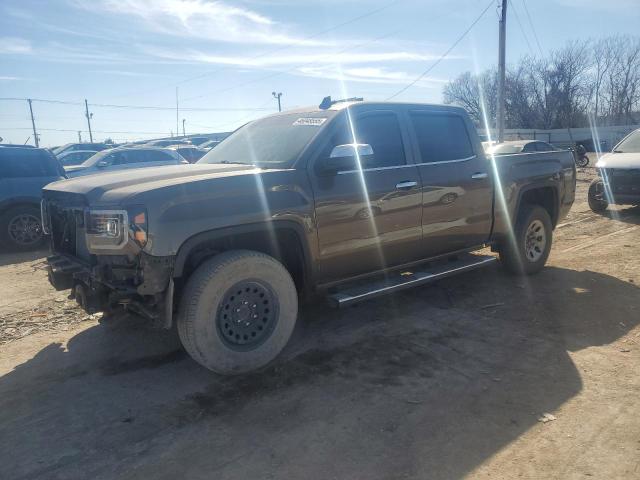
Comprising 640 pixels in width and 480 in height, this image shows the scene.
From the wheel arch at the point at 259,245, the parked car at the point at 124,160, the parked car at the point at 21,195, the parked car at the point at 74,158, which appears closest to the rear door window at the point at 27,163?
the parked car at the point at 21,195

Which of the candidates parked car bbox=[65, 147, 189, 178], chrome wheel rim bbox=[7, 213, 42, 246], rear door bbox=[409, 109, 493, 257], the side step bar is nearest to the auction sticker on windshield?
rear door bbox=[409, 109, 493, 257]

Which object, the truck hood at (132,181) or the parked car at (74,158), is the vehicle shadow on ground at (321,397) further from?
the parked car at (74,158)

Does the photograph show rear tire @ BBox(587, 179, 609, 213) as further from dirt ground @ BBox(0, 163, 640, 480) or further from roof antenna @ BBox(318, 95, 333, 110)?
roof antenna @ BBox(318, 95, 333, 110)

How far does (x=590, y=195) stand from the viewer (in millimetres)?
11062

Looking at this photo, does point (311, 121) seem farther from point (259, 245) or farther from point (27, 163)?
point (27, 163)

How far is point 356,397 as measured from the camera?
11.4ft

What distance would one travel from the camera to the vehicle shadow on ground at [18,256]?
8.14 meters

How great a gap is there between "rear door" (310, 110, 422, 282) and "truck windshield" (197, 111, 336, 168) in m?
0.23

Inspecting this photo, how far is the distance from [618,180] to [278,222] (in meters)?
9.33

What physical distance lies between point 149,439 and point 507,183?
4.48 meters

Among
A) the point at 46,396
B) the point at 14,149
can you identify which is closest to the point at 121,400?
the point at 46,396

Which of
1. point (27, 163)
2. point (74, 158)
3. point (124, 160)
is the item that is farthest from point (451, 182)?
point (74, 158)

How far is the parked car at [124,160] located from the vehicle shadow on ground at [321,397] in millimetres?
10015

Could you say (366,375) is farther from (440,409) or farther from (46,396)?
(46,396)
